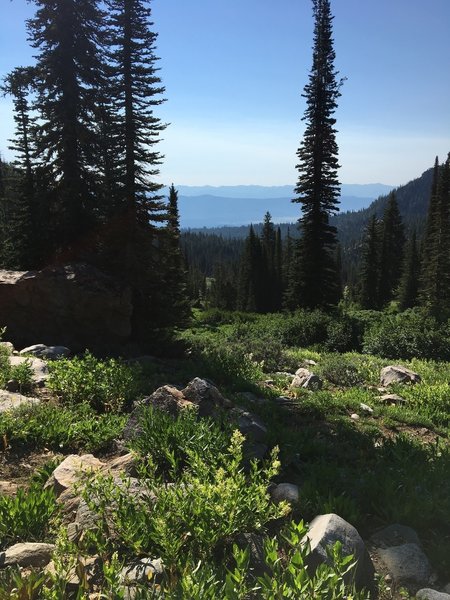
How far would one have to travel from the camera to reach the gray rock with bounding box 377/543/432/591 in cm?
336

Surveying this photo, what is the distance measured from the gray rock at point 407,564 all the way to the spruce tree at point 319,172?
26893 millimetres

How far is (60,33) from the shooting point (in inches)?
565

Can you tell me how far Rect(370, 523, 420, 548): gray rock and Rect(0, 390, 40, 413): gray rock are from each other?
4.83 metres

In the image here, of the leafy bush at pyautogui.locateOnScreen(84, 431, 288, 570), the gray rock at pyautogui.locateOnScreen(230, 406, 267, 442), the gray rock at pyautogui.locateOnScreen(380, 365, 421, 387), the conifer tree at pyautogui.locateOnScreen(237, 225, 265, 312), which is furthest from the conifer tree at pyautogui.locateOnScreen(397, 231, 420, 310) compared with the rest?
the leafy bush at pyautogui.locateOnScreen(84, 431, 288, 570)

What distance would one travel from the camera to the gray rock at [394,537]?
373cm

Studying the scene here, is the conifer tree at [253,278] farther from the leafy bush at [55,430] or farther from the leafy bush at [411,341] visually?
the leafy bush at [55,430]

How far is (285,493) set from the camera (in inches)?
165

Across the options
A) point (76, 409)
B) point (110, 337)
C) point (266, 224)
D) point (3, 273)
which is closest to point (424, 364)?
point (110, 337)

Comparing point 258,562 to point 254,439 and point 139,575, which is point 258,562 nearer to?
point 139,575

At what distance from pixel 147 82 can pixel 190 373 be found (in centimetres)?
1119

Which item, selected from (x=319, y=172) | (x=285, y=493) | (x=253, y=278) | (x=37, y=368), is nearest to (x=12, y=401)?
(x=37, y=368)

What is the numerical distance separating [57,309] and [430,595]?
1128 centimetres

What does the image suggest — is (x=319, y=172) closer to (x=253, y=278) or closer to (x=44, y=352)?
(x=44, y=352)

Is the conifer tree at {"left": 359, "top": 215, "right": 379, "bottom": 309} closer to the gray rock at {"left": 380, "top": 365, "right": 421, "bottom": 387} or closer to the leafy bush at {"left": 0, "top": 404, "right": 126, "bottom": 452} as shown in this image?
the gray rock at {"left": 380, "top": 365, "right": 421, "bottom": 387}
